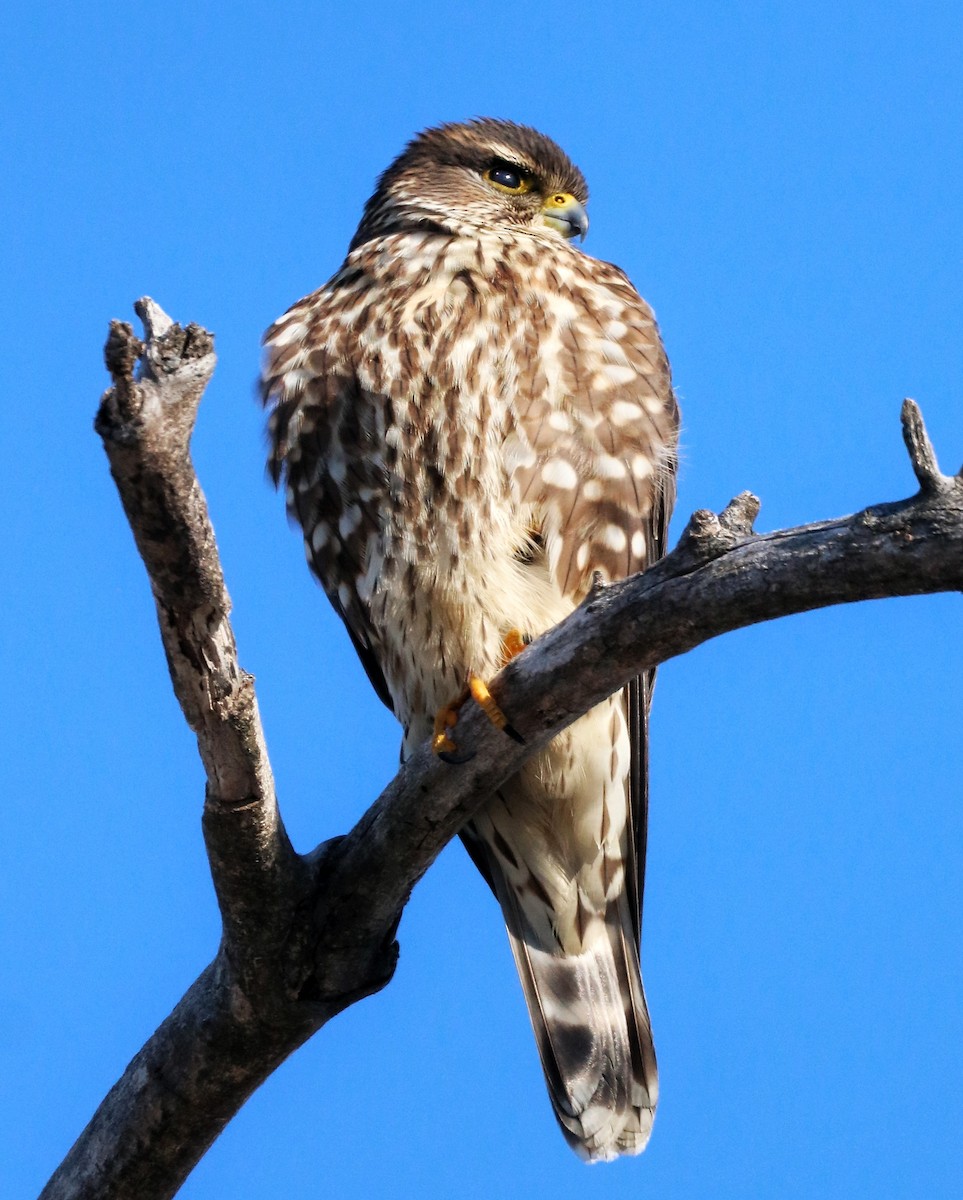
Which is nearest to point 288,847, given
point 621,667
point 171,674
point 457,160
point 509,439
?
point 171,674

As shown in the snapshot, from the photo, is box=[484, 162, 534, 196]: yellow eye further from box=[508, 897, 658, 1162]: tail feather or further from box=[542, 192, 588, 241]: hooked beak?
box=[508, 897, 658, 1162]: tail feather

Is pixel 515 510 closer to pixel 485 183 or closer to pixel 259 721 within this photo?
pixel 259 721

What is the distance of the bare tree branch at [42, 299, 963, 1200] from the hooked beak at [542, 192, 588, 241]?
2126mm

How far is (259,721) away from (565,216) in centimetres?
248

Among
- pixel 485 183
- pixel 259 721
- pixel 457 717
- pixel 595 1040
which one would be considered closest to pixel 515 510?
pixel 457 717

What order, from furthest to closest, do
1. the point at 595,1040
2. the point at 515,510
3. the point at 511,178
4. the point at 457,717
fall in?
1. the point at 511,178
2. the point at 595,1040
3. the point at 515,510
4. the point at 457,717

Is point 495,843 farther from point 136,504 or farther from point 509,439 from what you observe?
point 136,504

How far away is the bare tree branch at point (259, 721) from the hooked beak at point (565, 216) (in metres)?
2.13

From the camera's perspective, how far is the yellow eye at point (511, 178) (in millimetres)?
4906

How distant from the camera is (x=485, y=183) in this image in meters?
4.91

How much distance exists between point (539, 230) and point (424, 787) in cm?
205

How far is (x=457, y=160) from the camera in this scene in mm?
5012

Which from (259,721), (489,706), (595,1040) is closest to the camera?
(259,721)

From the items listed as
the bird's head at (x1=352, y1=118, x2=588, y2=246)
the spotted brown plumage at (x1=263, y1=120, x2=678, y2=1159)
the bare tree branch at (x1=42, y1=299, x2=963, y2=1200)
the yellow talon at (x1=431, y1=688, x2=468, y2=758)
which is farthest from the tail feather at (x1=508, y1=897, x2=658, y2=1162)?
the bird's head at (x1=352, y1=118, x2=588, y2=246)
